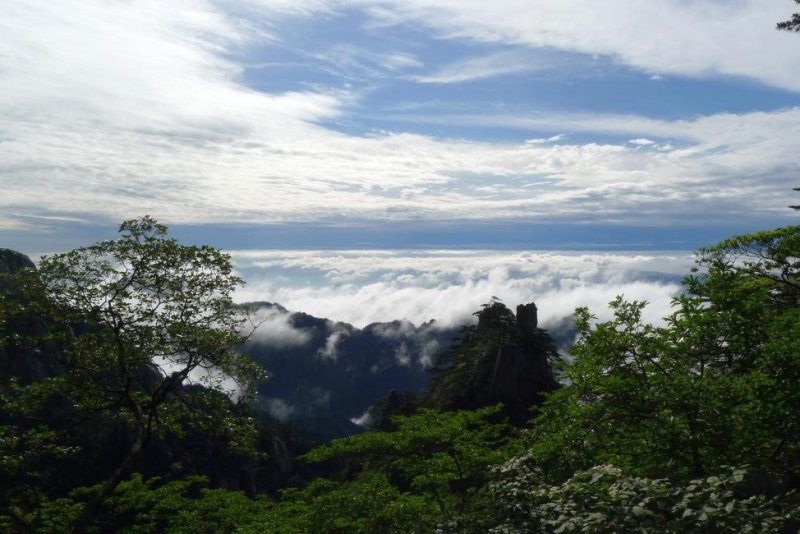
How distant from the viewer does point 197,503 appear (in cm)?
2911

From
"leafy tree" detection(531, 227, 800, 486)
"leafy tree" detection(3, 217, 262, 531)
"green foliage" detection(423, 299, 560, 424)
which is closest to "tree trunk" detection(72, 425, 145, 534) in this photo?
"leafy tree" detection(3, 217, 262, 531)

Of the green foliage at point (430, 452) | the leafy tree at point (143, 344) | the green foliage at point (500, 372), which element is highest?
the leafy tree at point (143, 344)

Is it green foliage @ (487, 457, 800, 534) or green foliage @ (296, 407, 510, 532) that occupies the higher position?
green foliage @ (487, 457, 800, 534)

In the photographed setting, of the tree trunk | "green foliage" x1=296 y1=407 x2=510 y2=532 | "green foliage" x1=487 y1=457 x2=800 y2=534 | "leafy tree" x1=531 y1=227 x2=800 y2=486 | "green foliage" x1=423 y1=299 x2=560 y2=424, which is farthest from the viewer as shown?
"green foliage" x1=423 y1=299 x2=560 y2=424

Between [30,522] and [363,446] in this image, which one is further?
[363,446]

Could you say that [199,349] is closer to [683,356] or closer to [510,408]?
[683,356]

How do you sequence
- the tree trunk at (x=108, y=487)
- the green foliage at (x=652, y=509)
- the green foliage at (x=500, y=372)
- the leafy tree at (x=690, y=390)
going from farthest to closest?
the green foliage at (x=500, y=372)
the tree trunk at (x=108, y=487)
the leafy tree at (x=690, y=390)
the green foliage at (x=652, y=509)

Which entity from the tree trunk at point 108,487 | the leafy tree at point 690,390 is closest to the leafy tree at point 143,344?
the tree trunk at point 108,487

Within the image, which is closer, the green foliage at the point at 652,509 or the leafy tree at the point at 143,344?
the green foliage at the point at 652,509

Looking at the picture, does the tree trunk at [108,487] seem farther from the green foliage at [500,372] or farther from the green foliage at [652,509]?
the green foliage at [500,372]

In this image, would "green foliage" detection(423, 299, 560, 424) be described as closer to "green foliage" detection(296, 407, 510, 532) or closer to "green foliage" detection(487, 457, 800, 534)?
"green foliage" detection(296, 407, 510, 532)

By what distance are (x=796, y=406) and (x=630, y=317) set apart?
3656 millimetres

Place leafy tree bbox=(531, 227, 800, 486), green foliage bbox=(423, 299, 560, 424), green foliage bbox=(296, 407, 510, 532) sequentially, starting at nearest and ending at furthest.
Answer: leafy tree bbox=(531, 227, 800, 486), green foliage bbox=(296, 407, 510, 532), green foliage bbox=(423, 299, 560, 424)

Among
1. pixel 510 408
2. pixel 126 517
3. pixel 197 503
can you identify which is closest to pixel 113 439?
pixel 126 517
